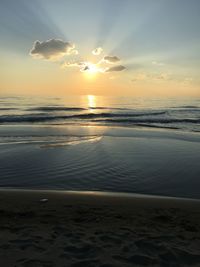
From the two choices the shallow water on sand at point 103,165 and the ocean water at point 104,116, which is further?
the ocean water at point 104,116

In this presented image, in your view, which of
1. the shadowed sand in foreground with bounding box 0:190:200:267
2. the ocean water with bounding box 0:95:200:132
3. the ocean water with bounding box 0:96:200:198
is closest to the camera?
the shadowed sand in foreground with bounding box 0:190:200:267

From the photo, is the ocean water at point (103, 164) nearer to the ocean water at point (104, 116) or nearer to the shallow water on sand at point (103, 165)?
the shallow water on sand at point (103, 165)

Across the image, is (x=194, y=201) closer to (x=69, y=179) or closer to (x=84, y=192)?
(x=84, y=192)

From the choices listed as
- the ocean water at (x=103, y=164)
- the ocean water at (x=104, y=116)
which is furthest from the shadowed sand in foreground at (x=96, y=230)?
the ocean water at (x=104, y=116)

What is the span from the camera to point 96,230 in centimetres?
507

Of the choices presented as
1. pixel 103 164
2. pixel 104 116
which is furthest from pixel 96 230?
pixel 104 116

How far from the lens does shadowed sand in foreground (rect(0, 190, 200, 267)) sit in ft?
13.3

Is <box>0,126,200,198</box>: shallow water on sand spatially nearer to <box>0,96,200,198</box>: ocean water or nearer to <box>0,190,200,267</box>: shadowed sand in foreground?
<box>0,96,200,198</box>: ocean water

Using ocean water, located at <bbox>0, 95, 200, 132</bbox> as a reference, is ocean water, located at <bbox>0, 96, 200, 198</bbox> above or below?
below

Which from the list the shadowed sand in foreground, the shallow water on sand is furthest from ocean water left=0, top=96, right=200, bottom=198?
the shadowed sand in foreground

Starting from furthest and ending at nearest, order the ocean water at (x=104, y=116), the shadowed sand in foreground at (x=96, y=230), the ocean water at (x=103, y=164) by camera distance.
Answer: the ocean water at (x=104, y=116), the ocean water at (x=103, y=164), the shadowed sand in foreground at (x=96, y=230)

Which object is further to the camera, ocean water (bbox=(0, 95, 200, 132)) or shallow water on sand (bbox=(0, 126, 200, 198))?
ocean water (bbox=(0, 95, 200, 132))

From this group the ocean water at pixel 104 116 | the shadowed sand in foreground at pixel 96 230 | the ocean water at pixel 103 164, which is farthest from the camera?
the ocean water at pixel 104 116

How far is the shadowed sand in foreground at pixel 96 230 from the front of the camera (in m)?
4.05
